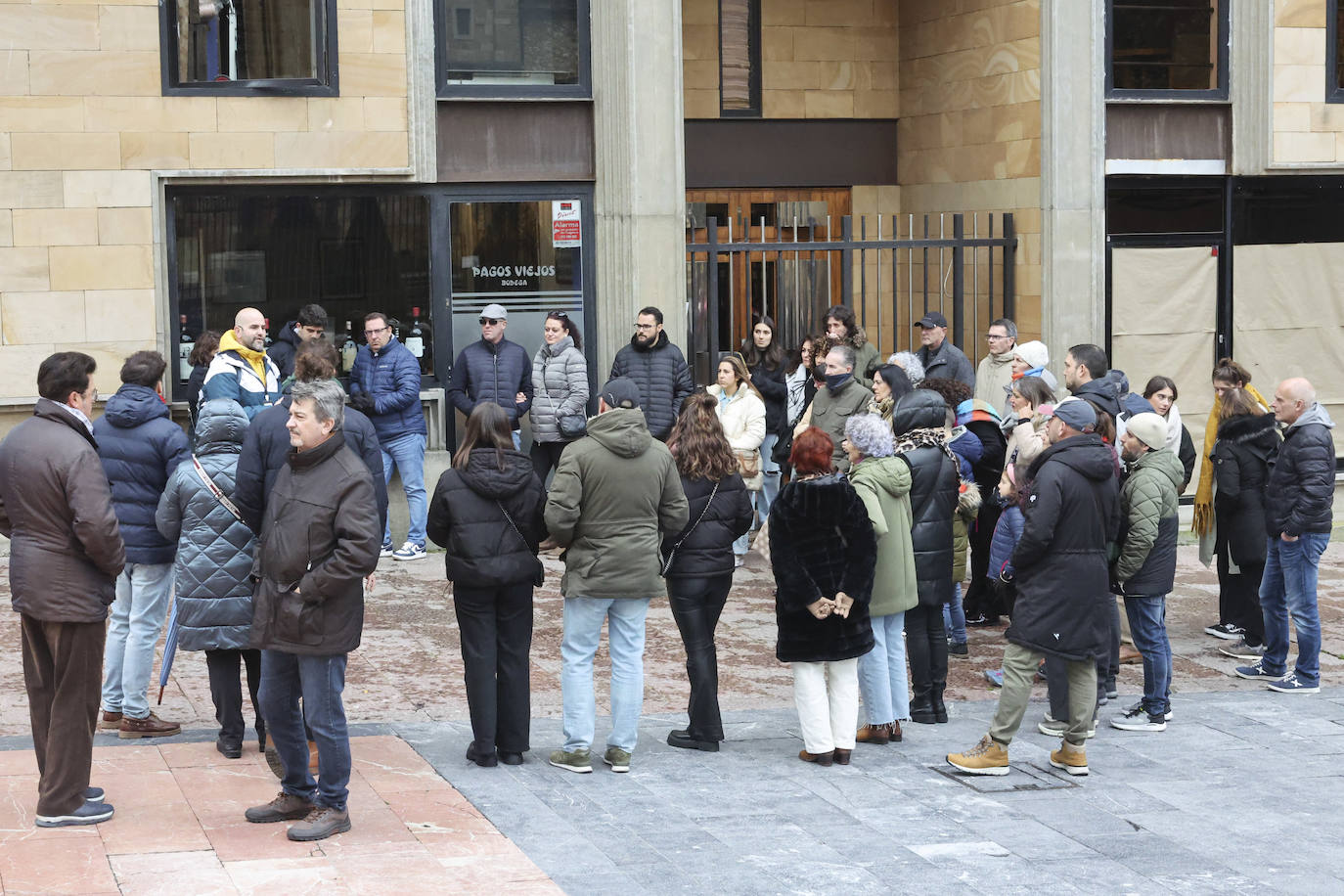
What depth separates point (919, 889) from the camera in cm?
634

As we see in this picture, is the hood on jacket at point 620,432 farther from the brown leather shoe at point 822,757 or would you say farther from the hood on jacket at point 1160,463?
the hood on jacket at point 1160,463

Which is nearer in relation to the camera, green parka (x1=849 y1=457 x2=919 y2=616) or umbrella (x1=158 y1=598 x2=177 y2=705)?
umbrella (x1=158 y1=598 x2=177 y2=705)

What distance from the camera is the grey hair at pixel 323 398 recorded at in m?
6.71

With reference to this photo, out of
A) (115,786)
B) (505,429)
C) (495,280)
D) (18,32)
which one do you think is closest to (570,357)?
(495,280)

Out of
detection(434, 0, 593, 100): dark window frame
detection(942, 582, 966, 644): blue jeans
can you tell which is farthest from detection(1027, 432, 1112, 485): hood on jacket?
detection(434, 0, 593, 100): dark window frame

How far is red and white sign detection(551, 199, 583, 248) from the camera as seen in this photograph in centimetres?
1417

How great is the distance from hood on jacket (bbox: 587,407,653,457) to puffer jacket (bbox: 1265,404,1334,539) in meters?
3.80

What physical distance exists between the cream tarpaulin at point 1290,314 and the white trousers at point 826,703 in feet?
28.7

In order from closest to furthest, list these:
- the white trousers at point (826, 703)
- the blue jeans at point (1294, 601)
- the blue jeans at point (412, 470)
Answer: the white trousers at point (826, 703)
the blue jeans at point (1294, 601)
the blue jeans at point (412, 470)

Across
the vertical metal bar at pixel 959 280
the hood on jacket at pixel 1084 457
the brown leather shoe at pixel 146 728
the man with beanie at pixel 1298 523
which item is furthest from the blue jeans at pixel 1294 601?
the brown leather shoe at pixel 146 728

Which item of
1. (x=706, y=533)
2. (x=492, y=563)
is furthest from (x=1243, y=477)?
(x=492, y=563)

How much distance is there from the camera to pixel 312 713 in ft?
22.0

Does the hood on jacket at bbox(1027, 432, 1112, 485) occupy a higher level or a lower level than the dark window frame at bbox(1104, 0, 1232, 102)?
lower

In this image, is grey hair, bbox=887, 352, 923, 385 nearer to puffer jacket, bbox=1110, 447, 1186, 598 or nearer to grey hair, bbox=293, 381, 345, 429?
puffer jacket, bbox=1110, 447, 1186, 598
